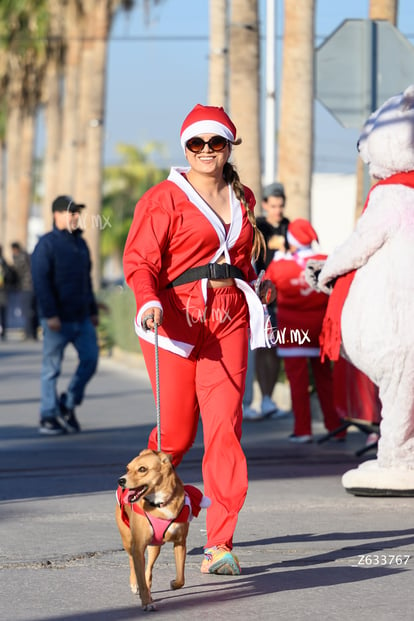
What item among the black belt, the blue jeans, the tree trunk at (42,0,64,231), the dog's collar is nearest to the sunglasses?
the black belt

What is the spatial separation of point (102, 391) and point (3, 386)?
4.52 feet

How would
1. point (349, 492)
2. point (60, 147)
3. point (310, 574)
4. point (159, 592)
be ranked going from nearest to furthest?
1. point (159, 592)
2. point (310, 574)
3. point (349, 492)
4. point (60, 147)

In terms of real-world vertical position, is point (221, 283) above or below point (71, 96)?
below

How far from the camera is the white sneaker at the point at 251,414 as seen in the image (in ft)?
42.5

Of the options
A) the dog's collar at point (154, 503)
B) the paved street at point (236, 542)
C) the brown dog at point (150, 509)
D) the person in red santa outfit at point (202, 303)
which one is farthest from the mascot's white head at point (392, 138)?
the dog's collar at point (154, 503)

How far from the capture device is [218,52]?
2011 cm

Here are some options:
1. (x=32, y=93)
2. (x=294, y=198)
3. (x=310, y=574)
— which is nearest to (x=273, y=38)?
(x=294, y=198)

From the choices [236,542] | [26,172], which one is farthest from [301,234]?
[26,172]

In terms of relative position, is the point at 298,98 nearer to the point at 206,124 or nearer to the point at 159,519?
the point at 206,124

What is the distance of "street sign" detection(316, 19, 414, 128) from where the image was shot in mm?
Answer: 11305

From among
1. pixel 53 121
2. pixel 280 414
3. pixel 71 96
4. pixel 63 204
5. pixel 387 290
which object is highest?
pixel 71 96

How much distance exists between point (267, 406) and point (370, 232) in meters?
4.95

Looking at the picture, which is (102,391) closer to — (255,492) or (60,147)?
(255,492)

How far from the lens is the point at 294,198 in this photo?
15.1m
